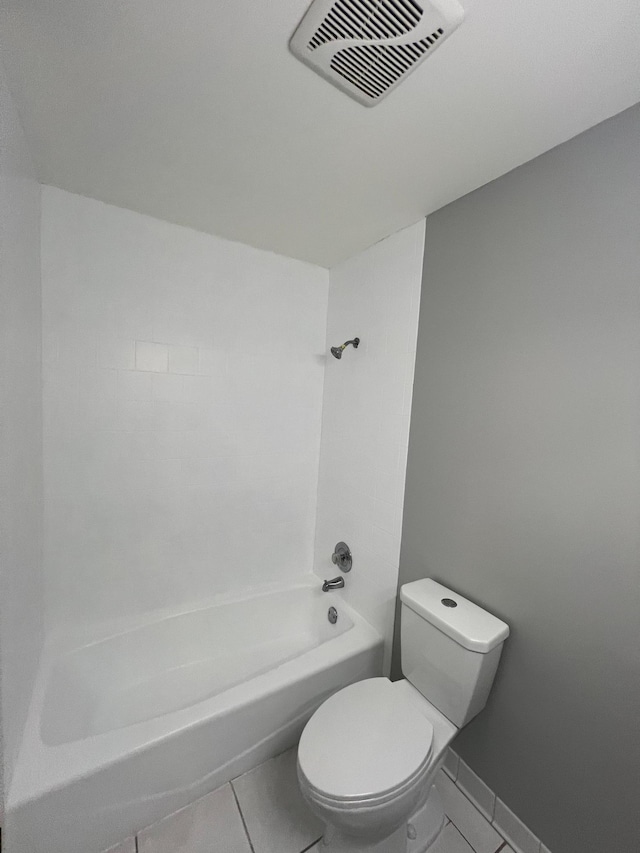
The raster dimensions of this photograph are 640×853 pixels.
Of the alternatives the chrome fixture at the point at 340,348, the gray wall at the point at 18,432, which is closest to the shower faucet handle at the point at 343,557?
the chrome fixture at the point at 340,348

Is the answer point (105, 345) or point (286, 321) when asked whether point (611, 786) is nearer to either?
point (286, 321)

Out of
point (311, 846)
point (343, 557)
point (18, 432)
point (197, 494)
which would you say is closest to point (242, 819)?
point (311, 846)

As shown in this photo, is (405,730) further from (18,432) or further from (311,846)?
(18,432)

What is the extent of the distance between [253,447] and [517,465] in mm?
1301

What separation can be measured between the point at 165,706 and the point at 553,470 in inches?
73.6

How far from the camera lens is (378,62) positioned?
0.80 metres

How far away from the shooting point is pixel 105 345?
152 centimetres

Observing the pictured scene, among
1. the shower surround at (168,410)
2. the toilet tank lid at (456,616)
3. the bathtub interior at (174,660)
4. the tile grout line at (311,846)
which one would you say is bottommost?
the tile grout line at (311,846)

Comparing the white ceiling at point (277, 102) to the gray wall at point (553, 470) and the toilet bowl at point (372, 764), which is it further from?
the toilet bowl at point (372, 764)

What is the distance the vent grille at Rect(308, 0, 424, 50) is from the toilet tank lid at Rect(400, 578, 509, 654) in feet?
5.13

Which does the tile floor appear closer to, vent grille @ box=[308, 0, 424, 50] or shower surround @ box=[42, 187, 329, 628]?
shower surround @ box=[42, 187, 329, 628]

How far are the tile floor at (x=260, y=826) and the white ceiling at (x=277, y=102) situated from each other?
7.32ft

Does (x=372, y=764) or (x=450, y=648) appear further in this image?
(x=450, y=648)

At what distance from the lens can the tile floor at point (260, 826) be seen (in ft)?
3.64
